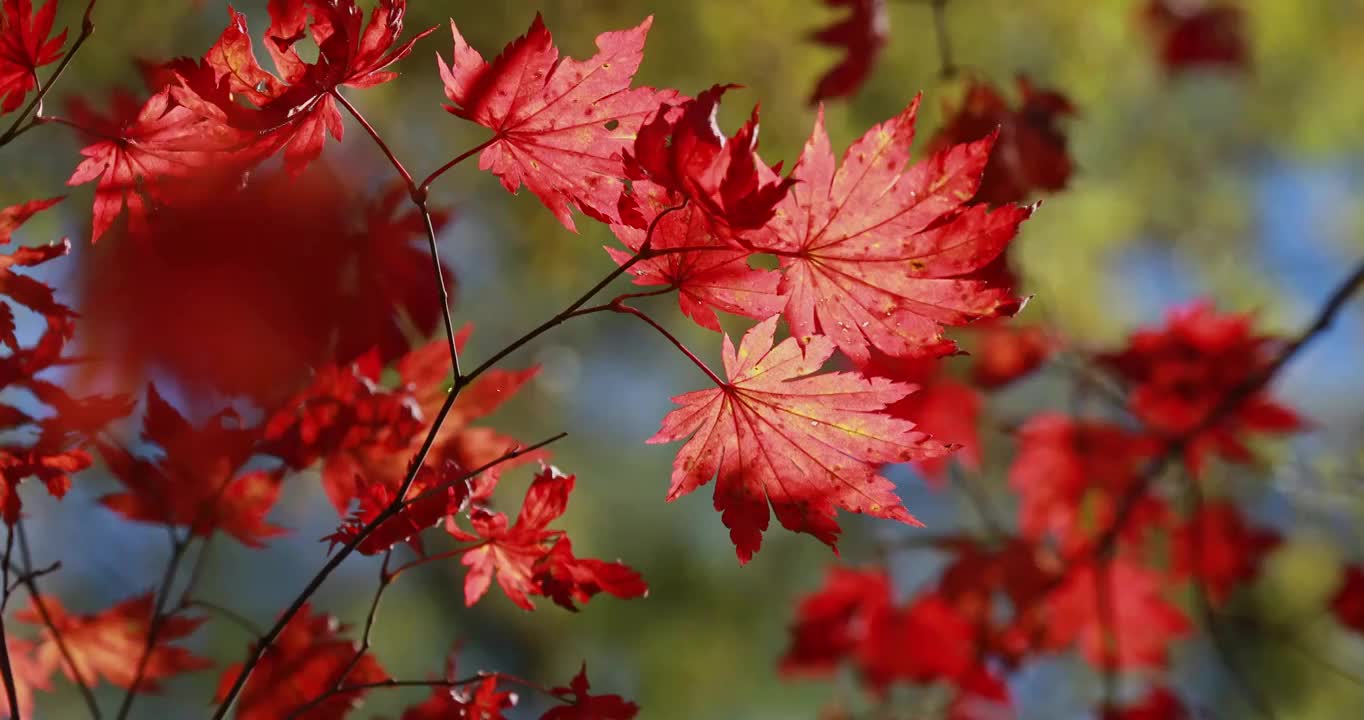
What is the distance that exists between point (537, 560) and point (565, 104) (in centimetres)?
23

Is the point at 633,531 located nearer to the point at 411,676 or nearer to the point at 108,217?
the point at 411,676

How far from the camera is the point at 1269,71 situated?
357 centimetres

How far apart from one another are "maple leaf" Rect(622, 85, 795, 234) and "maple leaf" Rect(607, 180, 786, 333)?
3cm

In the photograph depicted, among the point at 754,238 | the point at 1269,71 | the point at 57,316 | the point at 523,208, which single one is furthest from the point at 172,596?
the point at 1269,71

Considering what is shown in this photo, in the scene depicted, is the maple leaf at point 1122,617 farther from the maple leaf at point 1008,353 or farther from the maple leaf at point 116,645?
the maple leaf at point 116,645

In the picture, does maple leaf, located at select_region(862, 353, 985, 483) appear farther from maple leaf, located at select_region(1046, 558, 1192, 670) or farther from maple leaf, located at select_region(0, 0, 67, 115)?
maple leaf, located at select_region(0, 0, 67, 115)

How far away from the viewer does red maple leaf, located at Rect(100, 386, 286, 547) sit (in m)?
0.59

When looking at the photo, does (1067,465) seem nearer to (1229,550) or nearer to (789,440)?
(1229,550)

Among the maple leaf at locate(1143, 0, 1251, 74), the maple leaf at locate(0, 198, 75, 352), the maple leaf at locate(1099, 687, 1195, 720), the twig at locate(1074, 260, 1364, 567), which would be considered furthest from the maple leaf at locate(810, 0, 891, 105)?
the maple leaf at locate(1143, 0, 1251, 74)

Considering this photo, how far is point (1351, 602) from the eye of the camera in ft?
4.59

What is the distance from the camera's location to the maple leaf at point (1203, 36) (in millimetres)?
2480

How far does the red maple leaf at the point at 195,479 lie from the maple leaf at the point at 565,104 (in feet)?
0.83

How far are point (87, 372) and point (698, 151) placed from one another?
23.2 inches

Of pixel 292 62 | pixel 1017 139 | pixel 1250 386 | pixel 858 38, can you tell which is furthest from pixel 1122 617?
pixel 292 62
